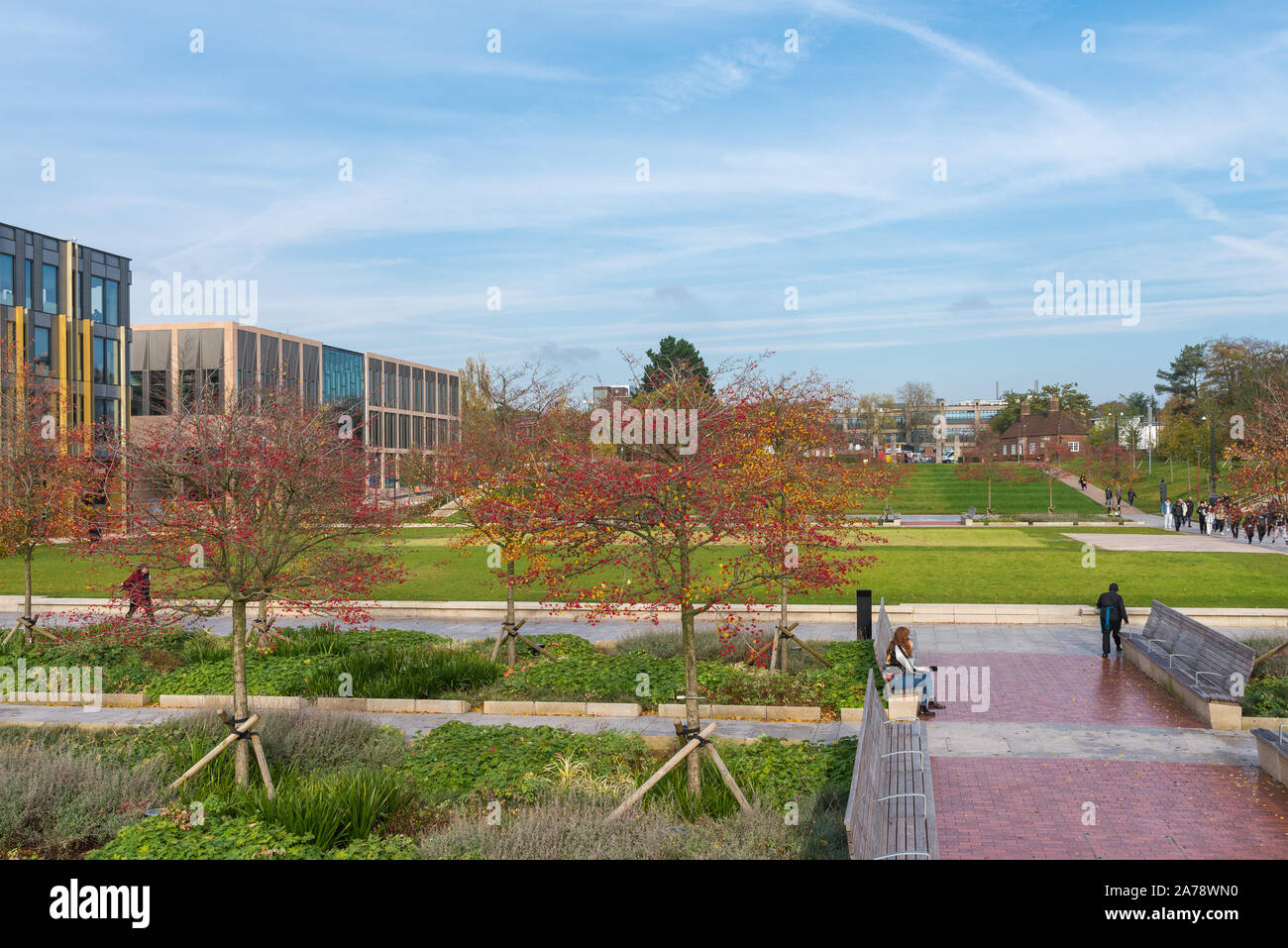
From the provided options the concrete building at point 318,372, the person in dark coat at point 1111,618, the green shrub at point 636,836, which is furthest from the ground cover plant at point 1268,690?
the concrete building at point 318,372

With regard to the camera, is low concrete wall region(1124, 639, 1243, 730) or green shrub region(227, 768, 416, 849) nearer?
green shrub region(227, 768, 416, 849)

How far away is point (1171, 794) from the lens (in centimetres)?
926

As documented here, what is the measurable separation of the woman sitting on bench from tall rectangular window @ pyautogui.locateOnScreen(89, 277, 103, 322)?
55461 millimetres

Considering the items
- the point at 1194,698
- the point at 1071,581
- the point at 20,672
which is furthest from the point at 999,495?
the point at 20,672

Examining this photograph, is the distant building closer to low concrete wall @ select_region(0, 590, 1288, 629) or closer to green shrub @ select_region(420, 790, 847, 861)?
low concrete wall @ select_region(0, 590, 1288, 629)

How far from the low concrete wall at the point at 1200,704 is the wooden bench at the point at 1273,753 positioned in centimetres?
136

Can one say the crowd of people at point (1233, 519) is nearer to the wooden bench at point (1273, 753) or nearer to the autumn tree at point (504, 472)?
the wooden bench at point (1273, 753)

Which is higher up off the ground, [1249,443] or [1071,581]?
[1249,443]

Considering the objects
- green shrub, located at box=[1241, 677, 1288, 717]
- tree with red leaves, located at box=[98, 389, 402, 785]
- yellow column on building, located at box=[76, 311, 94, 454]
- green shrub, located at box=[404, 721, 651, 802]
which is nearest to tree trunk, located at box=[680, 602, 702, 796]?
green shrub, located at box=[404, 721, 651, 802]

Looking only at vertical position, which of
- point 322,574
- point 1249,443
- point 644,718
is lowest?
point 644,718

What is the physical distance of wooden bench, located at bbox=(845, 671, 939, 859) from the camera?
615 centimetres

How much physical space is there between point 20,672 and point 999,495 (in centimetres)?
6275
